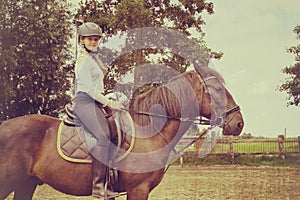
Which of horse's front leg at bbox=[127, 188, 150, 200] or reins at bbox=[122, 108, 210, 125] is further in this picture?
reins at bbox=[122, 108, 210, 125]

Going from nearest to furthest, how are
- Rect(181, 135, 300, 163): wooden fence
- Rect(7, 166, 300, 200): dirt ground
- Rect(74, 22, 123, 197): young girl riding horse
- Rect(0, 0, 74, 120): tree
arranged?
Rect(74, 22, 123, 197): young girl riding horse → Rect(7, 166, 300, 200): dirt ground → Rect(181, 135, 300, 163): wooden fence → Rect(0, 0, 74, 120): tree

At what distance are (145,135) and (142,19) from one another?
18.2m

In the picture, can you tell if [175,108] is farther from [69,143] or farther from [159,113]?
[69,143]

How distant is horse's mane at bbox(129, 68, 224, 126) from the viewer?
4.98 metres

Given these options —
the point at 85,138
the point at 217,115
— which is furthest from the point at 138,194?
the point at 217,115

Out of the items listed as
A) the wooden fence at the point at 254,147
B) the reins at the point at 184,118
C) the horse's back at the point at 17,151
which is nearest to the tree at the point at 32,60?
the wooden fence at the point at 254,147

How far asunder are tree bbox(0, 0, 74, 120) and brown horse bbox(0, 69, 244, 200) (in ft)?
60.4

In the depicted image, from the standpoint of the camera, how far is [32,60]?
77.4 ft

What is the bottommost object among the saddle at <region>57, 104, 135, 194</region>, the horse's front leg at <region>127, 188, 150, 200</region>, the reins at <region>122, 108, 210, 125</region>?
the horse's front leg at <region>127, 188, 150, 200</region>

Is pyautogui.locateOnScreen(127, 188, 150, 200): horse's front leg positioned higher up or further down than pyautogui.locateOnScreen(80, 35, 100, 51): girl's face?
further down

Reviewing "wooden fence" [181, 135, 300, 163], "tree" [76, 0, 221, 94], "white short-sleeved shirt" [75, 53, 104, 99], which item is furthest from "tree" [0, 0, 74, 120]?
"white short-sleeved shirt" [75, 53, 104, 99]

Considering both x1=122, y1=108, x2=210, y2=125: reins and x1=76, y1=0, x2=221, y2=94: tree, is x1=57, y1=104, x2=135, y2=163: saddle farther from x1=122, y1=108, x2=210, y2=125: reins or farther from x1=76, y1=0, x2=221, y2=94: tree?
x1=76, y1=0, x2=221, y2=94: tree

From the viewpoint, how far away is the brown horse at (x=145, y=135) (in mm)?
4887

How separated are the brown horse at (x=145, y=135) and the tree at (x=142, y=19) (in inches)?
640
